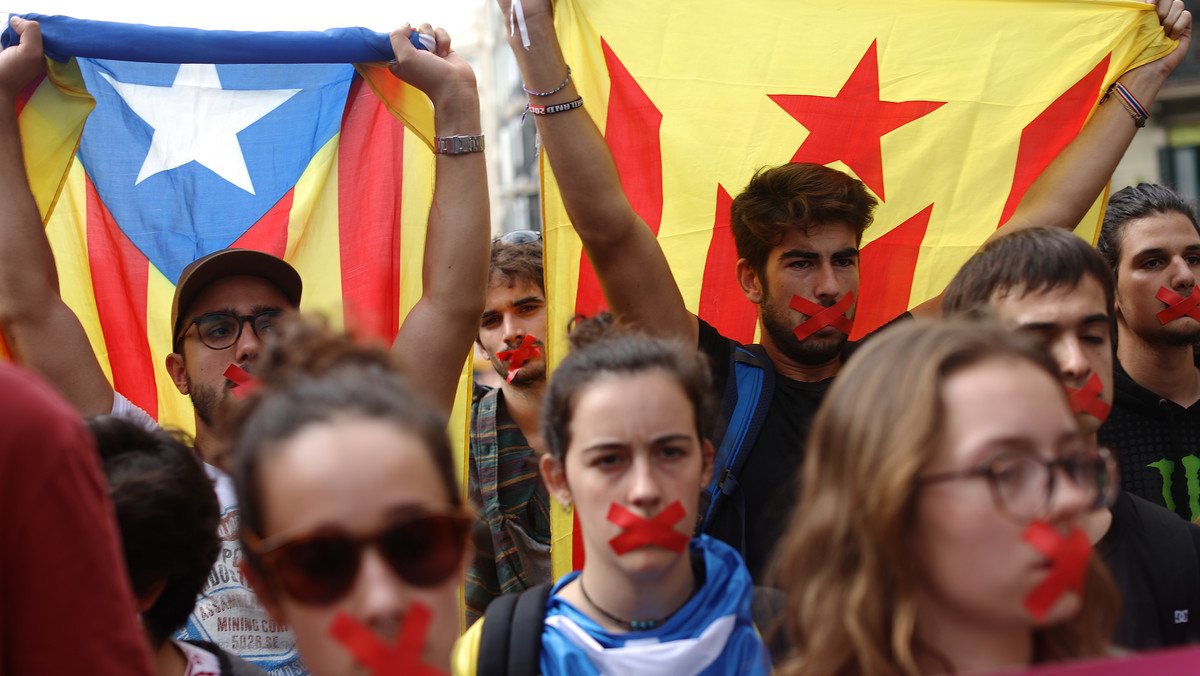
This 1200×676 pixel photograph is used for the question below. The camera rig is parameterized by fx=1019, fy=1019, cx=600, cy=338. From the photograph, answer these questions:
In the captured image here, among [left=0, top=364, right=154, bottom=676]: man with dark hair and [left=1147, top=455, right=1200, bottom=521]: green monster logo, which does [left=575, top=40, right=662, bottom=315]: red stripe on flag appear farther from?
[left=0, top=364, right=154, bottom=676]: man with dark hair

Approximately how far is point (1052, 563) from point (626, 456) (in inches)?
36.2

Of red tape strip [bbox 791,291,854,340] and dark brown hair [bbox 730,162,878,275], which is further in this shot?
dark brown hair [bbox 730,162,878,275]

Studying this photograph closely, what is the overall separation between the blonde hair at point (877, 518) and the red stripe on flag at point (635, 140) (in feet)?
5.88

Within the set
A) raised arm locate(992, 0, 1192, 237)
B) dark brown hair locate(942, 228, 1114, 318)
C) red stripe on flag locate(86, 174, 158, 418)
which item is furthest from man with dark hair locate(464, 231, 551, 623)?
raised arm locate(992, 0, 1192, 237)

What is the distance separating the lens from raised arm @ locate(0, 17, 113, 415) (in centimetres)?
281

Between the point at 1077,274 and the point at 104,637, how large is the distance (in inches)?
80.8

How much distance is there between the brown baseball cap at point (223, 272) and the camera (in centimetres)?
295

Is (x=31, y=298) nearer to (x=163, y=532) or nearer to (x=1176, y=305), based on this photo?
(x=163, y=532)

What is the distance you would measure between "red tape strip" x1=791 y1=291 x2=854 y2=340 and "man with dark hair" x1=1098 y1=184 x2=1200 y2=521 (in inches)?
34.2

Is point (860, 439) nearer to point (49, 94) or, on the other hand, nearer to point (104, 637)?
point (104, 637)

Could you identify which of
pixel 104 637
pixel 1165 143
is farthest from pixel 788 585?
pixel 1165 143

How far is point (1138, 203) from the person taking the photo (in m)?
3.64

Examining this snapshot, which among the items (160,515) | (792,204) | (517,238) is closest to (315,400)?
(160,515)

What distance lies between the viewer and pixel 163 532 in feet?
6.59
